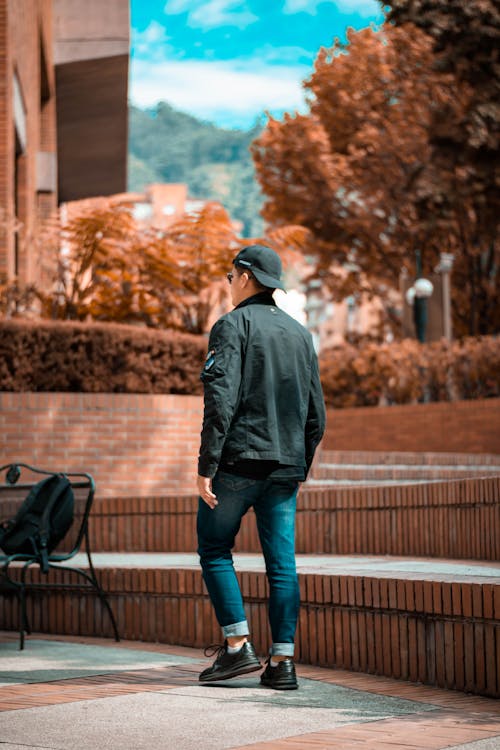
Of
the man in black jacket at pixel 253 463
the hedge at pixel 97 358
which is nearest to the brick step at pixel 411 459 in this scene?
the hedge at pixel 97 358

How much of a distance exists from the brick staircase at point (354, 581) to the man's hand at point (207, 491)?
2.93 feet

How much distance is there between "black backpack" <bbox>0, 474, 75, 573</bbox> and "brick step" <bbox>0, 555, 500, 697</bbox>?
379 mm

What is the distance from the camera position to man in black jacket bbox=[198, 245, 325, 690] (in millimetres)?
5258

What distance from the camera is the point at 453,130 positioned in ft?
95.1

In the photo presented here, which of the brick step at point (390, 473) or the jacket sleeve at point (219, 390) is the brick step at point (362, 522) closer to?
the jacket sleeve at point (219, 390)


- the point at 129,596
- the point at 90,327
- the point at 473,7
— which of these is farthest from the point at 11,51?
the point at 473,7

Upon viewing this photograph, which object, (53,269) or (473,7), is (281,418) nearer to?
(53,269)

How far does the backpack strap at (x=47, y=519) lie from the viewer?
23.3 feet

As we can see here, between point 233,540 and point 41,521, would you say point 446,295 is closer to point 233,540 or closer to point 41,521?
point 41,521

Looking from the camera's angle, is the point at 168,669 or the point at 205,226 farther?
the point at 205,226

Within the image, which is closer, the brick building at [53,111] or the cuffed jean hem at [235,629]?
the cuffed jean hem at [235,629]

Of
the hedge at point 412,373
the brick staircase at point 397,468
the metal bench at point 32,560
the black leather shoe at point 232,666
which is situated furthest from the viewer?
the hedge at point 412,373

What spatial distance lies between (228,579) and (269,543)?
0.80 feet

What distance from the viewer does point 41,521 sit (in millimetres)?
7176
